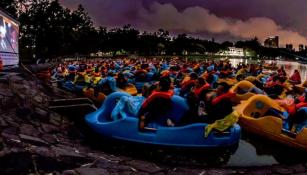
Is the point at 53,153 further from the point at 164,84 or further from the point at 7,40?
the point at 7,40

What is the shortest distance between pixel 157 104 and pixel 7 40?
18.5 metres

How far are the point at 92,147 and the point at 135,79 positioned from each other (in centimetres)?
1230

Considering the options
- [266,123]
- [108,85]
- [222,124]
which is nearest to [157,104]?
[222,124]

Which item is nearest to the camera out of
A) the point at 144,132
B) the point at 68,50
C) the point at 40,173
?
the point at 40,173

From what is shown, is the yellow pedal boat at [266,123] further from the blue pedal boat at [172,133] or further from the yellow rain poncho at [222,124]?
the yellow rain poncho at [222,124]

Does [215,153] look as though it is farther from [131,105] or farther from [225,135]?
[131,105]


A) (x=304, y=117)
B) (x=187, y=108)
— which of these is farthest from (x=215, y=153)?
(x=304, y=117)

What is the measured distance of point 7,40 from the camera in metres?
24.4

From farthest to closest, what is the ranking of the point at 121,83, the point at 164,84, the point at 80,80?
the point at 80,80
the point at 121,83
the point at 164,84

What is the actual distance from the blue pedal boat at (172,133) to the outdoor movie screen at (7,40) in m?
14.7

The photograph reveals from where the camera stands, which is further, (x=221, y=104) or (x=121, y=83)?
(x=121, y=83)

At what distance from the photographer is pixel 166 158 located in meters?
8.48

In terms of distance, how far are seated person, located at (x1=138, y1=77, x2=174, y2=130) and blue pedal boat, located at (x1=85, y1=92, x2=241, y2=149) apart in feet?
0.67

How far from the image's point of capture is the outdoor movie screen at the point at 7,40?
73.0 ft
